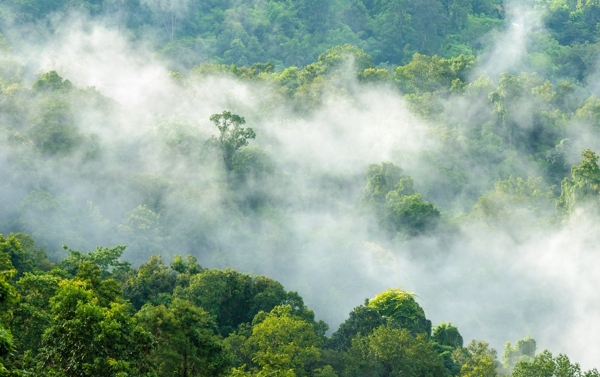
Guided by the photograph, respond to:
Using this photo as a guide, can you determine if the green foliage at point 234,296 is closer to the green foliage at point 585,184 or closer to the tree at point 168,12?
the green foliage at point 585,184

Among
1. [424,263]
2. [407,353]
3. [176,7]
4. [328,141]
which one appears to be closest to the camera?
[407,353]

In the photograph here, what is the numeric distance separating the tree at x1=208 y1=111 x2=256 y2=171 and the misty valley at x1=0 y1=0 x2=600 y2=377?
13cm

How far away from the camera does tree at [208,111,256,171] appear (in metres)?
72.9

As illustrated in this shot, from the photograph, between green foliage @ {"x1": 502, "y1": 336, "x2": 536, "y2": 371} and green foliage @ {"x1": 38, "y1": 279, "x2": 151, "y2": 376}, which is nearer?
green foliage @ {"x1": 38, "y1": 279, "x2": 151, "y2": 376}

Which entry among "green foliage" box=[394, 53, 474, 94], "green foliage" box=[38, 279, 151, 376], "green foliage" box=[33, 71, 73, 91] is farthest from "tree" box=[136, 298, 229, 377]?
"green foliage" box=[394, 53, 474, 94]

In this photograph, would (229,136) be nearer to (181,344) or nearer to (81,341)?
(181,344)

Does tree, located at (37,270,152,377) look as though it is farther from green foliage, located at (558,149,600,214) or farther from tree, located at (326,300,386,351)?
green foliage, located at (558,149,600,214)

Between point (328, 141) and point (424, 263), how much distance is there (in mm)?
15518

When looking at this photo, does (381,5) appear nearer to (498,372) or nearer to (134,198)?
(134,198)

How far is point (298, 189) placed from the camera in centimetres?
7488

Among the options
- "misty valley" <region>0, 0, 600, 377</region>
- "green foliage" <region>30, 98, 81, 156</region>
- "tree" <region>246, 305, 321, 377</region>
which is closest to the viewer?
"tree" <region>246, 305, 321, 377</region>

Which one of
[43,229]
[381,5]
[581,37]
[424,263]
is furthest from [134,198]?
[581,37]

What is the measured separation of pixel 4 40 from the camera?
88.6 meters

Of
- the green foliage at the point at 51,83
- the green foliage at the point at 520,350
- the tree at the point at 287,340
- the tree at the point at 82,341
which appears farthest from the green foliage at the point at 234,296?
the green foliage at the point at 51,83
